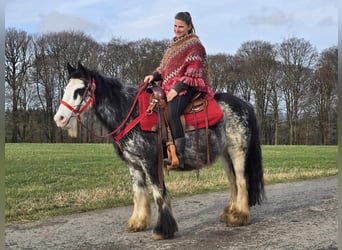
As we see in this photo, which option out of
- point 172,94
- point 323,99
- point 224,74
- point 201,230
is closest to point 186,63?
point 172,94

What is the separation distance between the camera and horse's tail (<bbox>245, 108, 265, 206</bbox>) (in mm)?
6582

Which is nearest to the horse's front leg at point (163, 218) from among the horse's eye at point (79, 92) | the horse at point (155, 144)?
the horse at point (155, 144)

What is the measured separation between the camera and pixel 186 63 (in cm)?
583

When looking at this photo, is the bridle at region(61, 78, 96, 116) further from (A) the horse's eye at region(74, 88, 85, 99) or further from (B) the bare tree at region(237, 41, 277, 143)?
(B) the bare tree at region(237, 41, 277, 143)

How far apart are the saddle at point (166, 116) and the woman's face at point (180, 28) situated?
853 mm

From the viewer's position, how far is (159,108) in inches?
224

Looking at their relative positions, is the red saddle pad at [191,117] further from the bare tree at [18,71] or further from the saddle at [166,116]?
the bare tree at [18,71]

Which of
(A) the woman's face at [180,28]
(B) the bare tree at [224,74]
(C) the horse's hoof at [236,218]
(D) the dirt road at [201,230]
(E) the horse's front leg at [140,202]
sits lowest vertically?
(D) the dirt road at [201,230]

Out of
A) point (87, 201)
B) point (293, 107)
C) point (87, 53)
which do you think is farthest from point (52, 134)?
point (87, 201)

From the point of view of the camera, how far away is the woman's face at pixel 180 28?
588 cm

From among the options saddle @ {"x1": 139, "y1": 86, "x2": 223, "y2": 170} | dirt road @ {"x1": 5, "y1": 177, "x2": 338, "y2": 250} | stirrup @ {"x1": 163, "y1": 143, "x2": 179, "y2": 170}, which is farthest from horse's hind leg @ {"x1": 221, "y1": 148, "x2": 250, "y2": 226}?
stirrup @ {"x1": 163, "y1": 143, "x2": 179, "y2": 170}

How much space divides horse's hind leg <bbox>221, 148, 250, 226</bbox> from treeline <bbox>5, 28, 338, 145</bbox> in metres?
31.3

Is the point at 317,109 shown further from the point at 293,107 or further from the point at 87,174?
the point at 87,174

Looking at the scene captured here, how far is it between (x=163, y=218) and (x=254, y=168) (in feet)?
6.53
